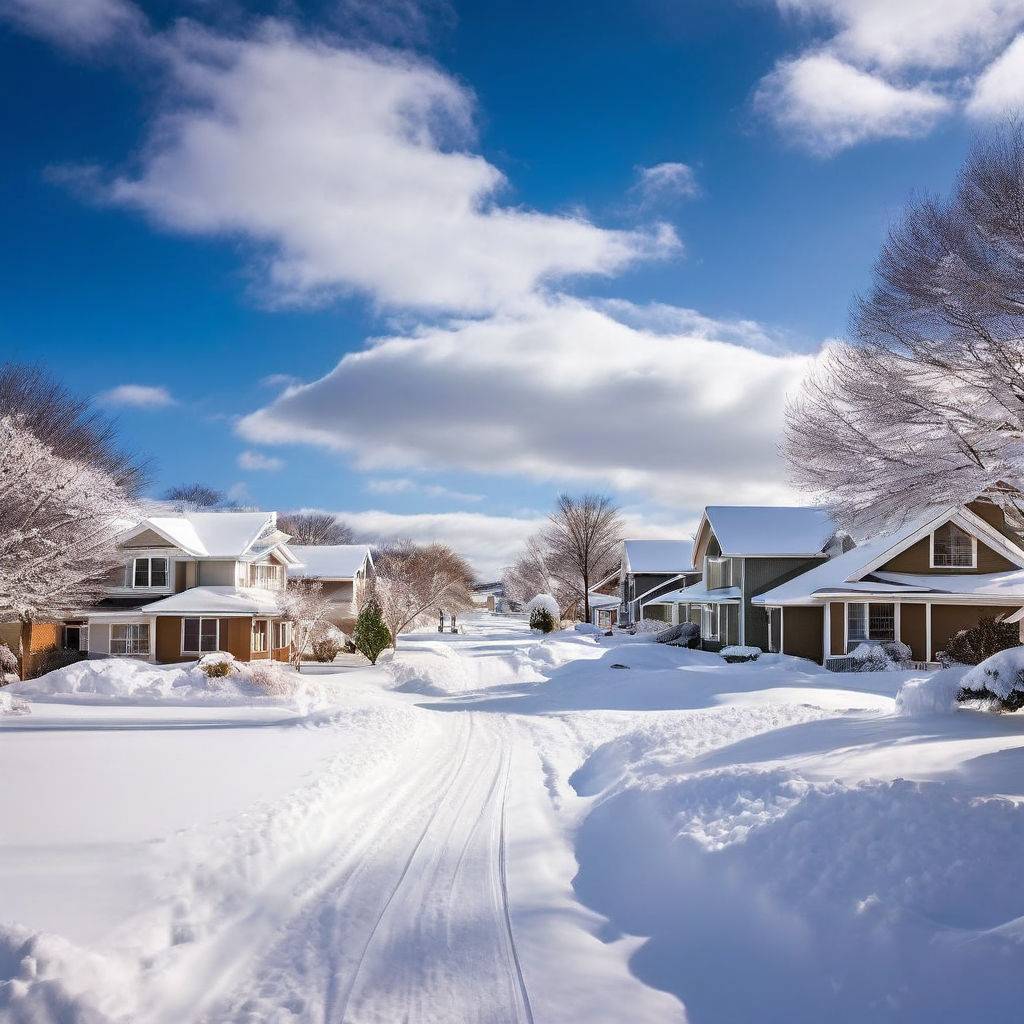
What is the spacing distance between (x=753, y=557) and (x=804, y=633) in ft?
15.8

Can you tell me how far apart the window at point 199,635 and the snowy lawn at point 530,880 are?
66.5ft

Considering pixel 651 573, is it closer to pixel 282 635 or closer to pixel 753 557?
pixel 753 557

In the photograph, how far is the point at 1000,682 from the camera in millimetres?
12062

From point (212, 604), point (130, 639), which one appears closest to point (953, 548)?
A: point (212, 604)

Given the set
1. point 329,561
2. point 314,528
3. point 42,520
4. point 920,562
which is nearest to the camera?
point 42,520

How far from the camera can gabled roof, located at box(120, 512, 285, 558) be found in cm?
3441

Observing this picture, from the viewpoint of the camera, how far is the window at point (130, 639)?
33.6 meters

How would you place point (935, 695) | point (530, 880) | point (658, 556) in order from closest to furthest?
point (530, 880) < point (935, 695) < point (658, 556)

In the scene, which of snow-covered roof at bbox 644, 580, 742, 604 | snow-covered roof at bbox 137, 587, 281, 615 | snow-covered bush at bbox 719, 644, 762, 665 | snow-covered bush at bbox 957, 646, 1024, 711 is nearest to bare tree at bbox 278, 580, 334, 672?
snow-covered roof at bbox 137, 587, 281, 615

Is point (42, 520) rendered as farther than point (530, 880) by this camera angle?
Yes

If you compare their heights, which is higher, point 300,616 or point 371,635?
point 300,616

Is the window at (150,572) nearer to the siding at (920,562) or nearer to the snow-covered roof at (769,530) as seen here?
the snow-covered roof at (769,530)

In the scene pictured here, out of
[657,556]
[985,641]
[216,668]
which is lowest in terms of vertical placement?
[216,668]

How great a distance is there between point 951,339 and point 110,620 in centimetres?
3228
